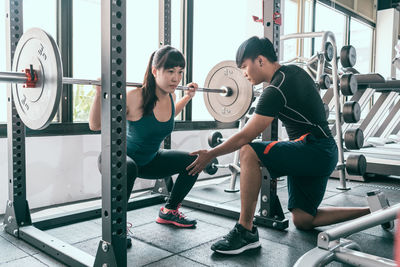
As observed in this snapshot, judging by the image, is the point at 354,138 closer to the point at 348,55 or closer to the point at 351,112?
the point at 351,112

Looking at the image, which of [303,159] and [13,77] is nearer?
[13,77]

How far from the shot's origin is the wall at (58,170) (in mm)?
2701

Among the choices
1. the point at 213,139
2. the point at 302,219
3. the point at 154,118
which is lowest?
the point at 302,219

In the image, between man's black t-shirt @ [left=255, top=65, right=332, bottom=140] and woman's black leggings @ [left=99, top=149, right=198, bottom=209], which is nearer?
man's black t-shirt @ [left=255, top=65, right=332, bottom=140]

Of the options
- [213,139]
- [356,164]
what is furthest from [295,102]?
[213,139]

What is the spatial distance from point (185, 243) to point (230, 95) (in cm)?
132

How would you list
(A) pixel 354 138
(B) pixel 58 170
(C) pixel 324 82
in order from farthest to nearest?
(C) pixel 324 82 → (A) pixel 354 138 → (B) pixel 58 170

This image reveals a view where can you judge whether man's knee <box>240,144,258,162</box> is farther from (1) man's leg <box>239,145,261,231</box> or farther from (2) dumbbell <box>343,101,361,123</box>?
(2) dumbbell <box>343,101,361,123</box>

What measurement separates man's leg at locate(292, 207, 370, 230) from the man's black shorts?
133 mm

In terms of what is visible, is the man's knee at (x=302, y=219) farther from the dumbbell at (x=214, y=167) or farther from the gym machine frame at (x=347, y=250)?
the dumbbell at (x=214, y=167)

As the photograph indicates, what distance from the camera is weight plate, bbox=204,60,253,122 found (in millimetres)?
2904

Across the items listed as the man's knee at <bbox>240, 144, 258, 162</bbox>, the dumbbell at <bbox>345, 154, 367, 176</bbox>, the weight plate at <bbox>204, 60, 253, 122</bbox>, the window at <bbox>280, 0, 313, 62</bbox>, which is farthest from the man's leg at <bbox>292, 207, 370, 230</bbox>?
the window at <bbox>280, 0, 313, 62</bbox>

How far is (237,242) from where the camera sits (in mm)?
1963

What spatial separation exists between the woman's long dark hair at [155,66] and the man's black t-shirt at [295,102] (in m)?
0.54
